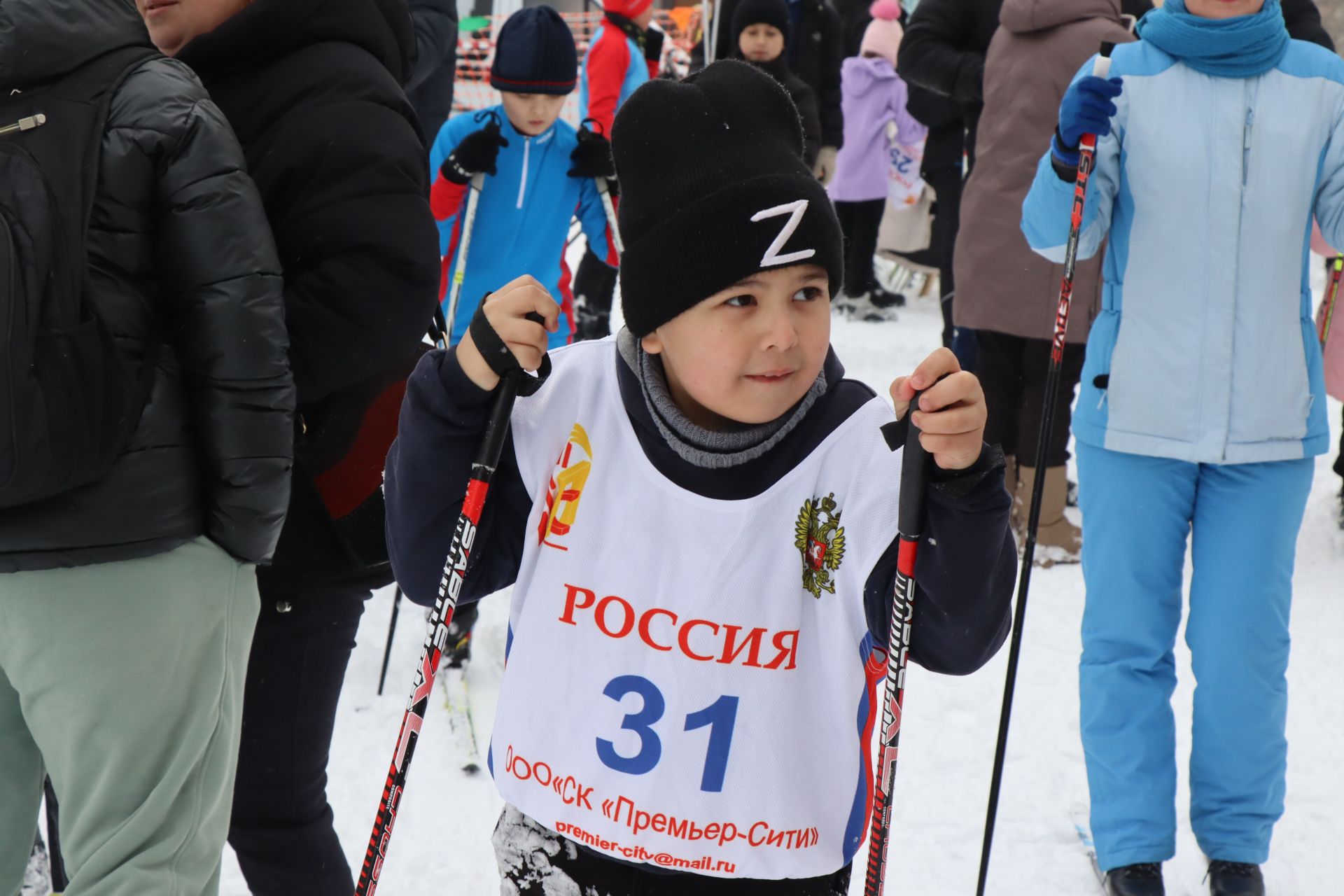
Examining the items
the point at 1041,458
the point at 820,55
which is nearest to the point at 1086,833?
the point at 1041,458

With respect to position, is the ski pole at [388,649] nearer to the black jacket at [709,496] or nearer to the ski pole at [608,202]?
the ski pole at [608,202]

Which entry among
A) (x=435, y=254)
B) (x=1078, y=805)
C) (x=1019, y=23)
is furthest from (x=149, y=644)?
(x=1019, y=23)

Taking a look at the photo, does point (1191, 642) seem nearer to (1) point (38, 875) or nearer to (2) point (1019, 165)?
(2) point (1019, 165)

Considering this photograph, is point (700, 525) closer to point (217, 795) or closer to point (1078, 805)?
point (217, 795)

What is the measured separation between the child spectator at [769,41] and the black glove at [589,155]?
3194 millimetres

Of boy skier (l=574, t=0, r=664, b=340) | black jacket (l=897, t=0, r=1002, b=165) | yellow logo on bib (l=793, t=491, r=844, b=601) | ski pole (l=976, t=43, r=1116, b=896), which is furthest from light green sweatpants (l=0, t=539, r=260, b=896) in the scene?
boy skier (l=574, t=0, r=664, b=340)

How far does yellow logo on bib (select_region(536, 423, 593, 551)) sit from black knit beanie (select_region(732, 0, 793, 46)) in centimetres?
624

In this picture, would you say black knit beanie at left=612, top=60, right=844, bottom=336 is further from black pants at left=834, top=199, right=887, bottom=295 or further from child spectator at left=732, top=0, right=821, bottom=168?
black pants at left=834, top=199, right=887, bottom=295

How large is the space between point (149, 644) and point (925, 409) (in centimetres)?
116

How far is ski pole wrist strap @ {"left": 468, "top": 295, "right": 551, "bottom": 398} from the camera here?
1656 mm

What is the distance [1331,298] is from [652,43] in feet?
13.1

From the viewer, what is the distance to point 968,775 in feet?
12.6

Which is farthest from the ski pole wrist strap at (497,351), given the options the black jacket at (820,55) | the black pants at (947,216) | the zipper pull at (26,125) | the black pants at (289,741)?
the black jacket at (820,55)

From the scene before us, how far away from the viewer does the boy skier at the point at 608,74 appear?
6.62m
